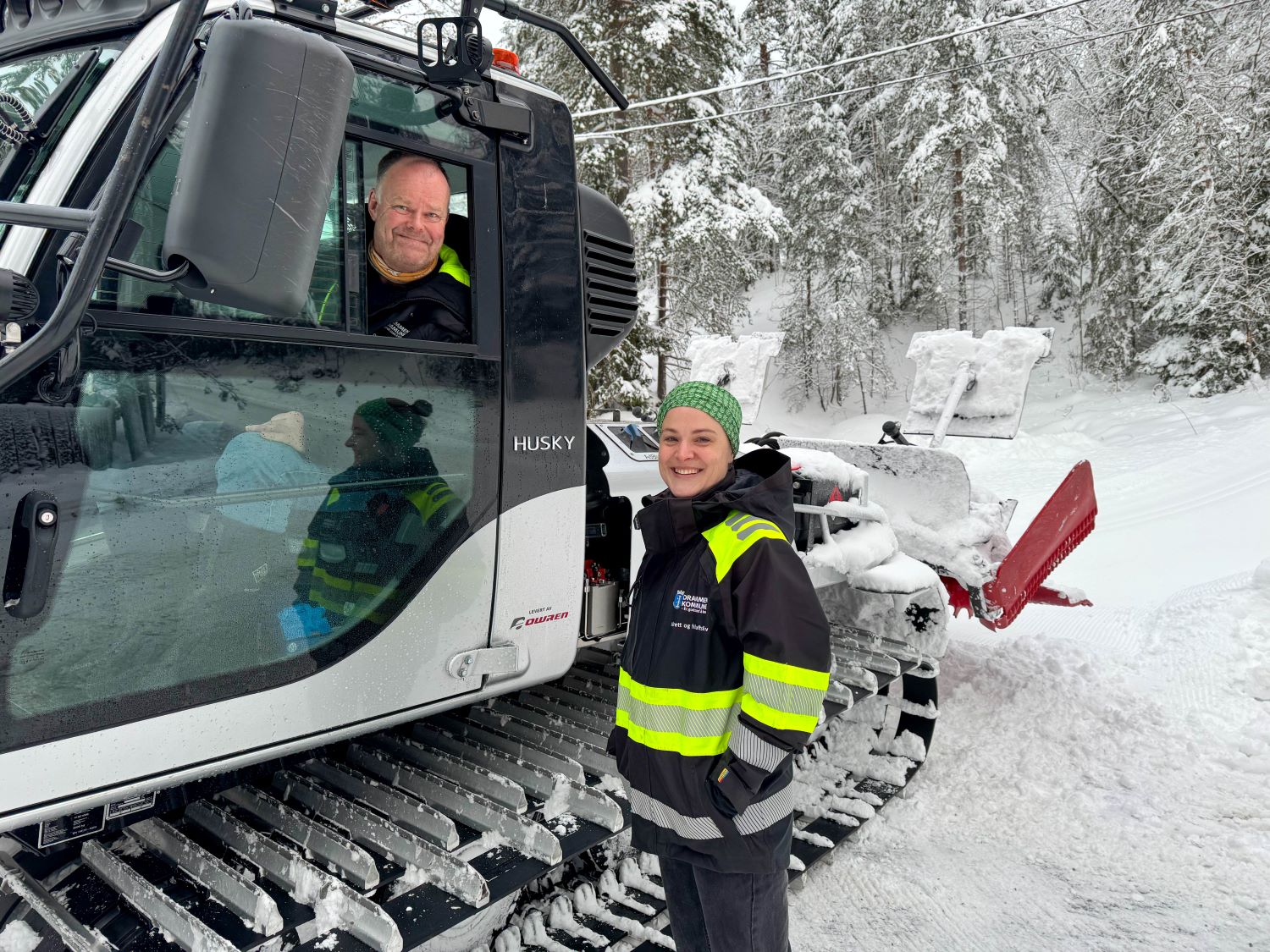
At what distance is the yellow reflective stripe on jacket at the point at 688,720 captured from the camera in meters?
2.07

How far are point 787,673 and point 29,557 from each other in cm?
151

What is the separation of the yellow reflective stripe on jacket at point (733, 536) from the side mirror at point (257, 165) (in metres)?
1.08

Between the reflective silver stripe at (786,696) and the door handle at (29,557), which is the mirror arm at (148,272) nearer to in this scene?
the door handle at (29,557)

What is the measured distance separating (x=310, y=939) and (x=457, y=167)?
1.93m

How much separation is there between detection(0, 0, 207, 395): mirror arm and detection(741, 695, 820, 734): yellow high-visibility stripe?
149cm

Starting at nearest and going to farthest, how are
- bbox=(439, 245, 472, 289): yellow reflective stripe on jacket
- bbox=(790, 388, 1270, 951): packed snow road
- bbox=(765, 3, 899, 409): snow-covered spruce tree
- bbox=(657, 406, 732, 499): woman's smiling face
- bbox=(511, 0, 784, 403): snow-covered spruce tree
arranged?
bbox=(657, 406, 732, 499): woman's smiling face
bbox=(439, 245, 472, 289): yellow reflective stripe on jacket
bbox=(790, 388, 1270, 951): packed snow road
bbox=(511, 0, 784, 403): snow-covered spruce tree
bbox=(765, 3, 899, 409): snow-covered spruce tree

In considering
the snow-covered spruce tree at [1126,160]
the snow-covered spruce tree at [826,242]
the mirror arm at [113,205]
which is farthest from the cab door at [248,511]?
the snow-covered spruce tree at [826,242]

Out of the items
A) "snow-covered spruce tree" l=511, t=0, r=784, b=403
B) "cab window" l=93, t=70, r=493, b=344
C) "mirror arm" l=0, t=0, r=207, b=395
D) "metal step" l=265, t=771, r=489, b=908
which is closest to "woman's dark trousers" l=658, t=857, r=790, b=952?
"metal step" l=265, t=771, r=489, b=908

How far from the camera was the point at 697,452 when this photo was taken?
2268mm

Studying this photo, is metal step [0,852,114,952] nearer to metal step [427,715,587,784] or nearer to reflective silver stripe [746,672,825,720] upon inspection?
metal step [427,715,587,784]

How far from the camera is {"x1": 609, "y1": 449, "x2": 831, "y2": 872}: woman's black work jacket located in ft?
6.42

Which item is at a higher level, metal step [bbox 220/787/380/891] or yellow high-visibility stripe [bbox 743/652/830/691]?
yellow high-visibility stripe [bbox 743/652/830/691]

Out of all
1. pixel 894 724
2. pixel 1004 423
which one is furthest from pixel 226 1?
pixel 1004 423

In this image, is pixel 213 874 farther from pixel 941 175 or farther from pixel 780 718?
pixel 941 175
